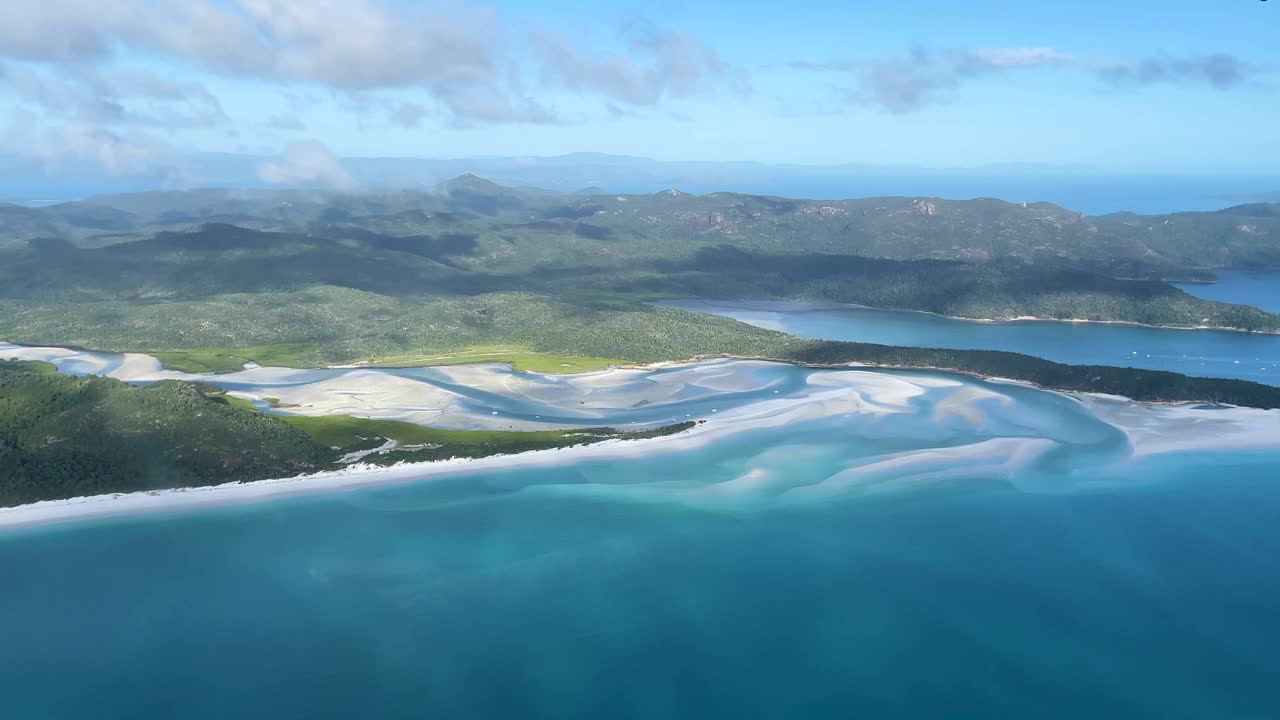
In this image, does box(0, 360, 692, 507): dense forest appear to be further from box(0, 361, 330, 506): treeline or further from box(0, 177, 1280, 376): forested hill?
box(0, 177, 1280, 376): forested hill

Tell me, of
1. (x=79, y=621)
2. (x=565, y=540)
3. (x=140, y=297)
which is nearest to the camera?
(x=79, y=621)

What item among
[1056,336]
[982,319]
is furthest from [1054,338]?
[982,319]

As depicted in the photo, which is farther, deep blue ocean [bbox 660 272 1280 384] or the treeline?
deep blue ocean [bbox 660 272 1280 384]

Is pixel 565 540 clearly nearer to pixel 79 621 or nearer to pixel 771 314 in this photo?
pixel 79 621

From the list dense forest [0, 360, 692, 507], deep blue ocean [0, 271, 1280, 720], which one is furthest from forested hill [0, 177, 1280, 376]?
deep blue ocean [0, 271, 1280, 720]

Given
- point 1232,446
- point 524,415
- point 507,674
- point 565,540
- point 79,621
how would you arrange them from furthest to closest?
point 524,415 < point 1232,446 < point 565,540 < point 79,621 < point 507,674

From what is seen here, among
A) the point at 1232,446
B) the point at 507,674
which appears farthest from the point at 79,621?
the point at 1232,446

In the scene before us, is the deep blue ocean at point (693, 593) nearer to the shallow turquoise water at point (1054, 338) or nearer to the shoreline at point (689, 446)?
the shoreline at point (689, 446)

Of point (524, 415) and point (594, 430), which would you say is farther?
point (524, 415)
